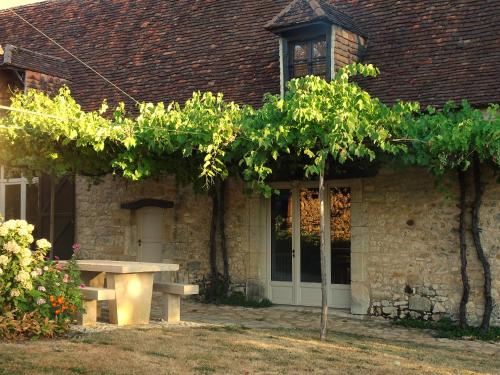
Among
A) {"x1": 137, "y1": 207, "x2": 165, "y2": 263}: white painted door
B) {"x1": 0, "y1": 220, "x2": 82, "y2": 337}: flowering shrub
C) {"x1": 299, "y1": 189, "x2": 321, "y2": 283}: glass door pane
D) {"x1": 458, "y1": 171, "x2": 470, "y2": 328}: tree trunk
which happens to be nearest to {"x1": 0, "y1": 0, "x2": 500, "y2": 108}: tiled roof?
{"x1": 458, "y1": 171, "x2": 470, "y2": 328}: tree trunk

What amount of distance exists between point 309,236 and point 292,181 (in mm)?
934

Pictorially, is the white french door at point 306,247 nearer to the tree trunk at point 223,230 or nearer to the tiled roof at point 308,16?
the tree trunk at point 223,230

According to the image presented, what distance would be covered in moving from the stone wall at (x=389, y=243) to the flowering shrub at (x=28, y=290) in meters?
4.38

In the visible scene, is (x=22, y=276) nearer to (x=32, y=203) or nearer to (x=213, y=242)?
(x=213, y=242)

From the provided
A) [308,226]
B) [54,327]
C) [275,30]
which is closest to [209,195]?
[308,226]

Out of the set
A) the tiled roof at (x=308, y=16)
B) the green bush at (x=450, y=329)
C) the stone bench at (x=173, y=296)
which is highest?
the tiled roof at (x=308, y=16)

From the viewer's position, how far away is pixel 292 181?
38.7ft

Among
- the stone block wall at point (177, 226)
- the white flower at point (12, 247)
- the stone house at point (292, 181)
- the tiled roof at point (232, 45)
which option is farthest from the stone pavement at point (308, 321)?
the tiled roof at point (232, 45)

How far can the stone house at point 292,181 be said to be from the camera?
10.4 meters

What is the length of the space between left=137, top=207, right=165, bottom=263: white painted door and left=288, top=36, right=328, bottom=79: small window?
3.64 m

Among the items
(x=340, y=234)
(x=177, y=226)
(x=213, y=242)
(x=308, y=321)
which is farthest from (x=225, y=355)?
(x=177, y=226)

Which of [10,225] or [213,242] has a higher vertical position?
[10,225]

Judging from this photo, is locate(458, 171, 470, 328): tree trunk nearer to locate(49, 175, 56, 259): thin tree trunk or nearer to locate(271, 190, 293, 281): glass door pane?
locate(271, 190, 293, 281): glass door pane

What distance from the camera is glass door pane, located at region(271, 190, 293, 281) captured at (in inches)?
468
